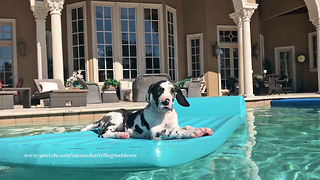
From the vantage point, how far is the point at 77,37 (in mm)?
10906

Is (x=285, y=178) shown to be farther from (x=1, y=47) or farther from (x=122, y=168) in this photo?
(x=1, y=47)

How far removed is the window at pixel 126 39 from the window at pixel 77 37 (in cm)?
44

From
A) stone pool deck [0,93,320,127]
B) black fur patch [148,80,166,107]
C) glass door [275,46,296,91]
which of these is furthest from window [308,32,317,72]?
black fur patch [148,80,166,107]

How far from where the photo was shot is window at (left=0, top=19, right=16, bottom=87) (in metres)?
10.8

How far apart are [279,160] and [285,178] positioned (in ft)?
1.57

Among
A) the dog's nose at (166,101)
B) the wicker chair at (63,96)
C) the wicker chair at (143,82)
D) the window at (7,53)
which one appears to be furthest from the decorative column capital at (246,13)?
the dog's nose at (166,101)

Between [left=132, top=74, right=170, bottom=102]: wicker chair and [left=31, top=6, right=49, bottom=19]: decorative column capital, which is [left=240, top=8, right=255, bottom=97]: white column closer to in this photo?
[left=132, top=74, right=170, bottom=102]: wicker chair

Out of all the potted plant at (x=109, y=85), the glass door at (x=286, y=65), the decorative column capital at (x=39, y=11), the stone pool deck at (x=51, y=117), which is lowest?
the stone pool deck at (x=51, y=117)

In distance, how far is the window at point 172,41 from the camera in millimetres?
11820

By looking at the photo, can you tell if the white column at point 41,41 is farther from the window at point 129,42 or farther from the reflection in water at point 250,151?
the reflection in water at point 250,151

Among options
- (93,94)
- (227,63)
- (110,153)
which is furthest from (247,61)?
(110,153)

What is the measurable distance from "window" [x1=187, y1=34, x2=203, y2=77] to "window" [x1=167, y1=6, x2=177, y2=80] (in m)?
0.58

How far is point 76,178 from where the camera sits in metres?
2.30

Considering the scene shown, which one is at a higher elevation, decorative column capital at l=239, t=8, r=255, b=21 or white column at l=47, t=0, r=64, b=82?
decorative column capital at l=239, t=8, r=255, b=21
